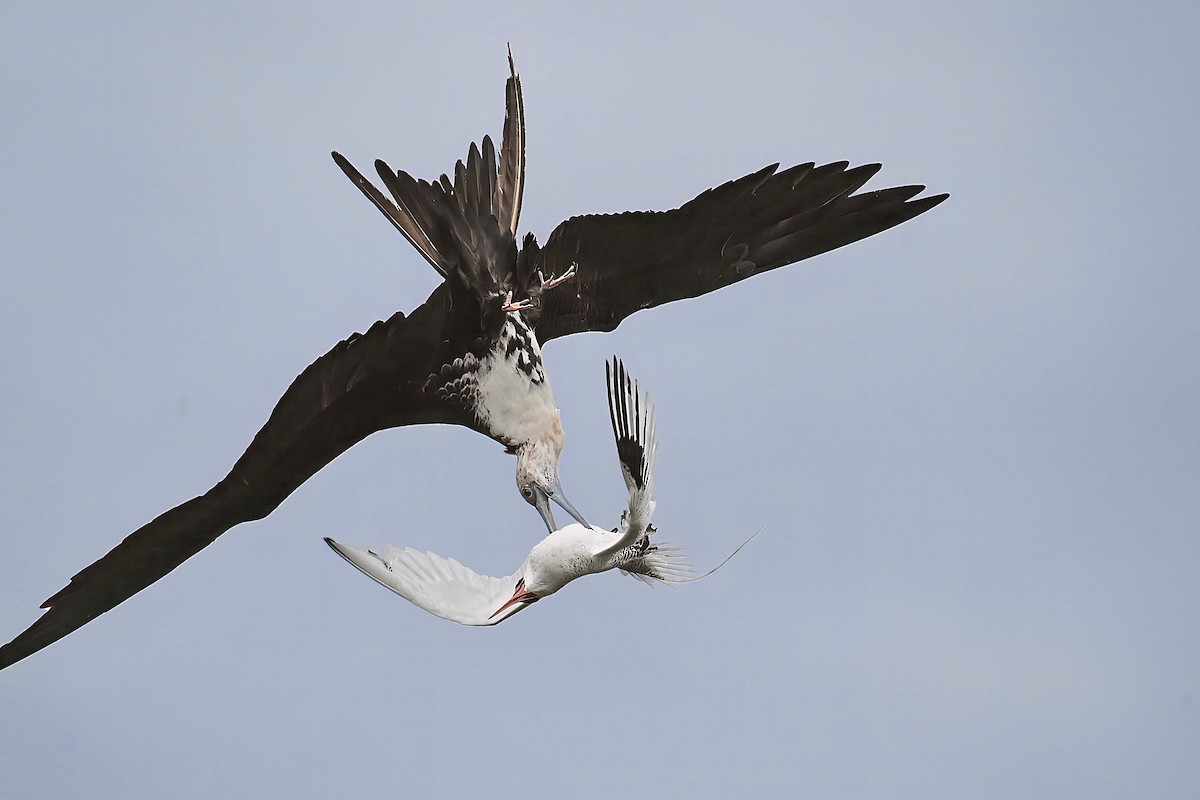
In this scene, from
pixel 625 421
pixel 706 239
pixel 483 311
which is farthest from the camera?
pixel 706 239

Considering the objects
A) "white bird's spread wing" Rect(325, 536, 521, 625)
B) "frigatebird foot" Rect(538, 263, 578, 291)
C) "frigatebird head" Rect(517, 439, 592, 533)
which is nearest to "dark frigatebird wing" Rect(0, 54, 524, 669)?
"frigatebird foot" Rect(538, 263, 578, 291)

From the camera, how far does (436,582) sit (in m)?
9.35

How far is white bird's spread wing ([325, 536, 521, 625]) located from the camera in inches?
364

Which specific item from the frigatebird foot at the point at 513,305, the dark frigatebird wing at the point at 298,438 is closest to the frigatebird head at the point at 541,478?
the dark frigatebird wing at the point at 298,438

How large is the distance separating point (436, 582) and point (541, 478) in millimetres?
784

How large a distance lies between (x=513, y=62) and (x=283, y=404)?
7.54 ft

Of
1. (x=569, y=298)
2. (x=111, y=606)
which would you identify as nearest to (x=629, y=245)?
(x=569, y=298)

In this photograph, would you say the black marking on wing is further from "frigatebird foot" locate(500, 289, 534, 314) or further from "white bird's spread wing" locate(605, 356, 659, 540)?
"frigatebird foot" locate(500, 289, 534, 314)

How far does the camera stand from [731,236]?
32.1 feet

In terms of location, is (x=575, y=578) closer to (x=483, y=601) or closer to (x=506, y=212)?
(x=483, y=601)

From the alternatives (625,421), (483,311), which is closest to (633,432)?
(625,421)

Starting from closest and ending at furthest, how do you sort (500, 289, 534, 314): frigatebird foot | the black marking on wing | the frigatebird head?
the black marking on wing
the frigatebird head
(500, 289, 534, 314): frigatebird foot

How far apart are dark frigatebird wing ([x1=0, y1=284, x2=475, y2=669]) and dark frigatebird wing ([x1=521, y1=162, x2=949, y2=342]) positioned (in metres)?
0.78

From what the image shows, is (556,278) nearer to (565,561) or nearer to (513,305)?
(513,305)
